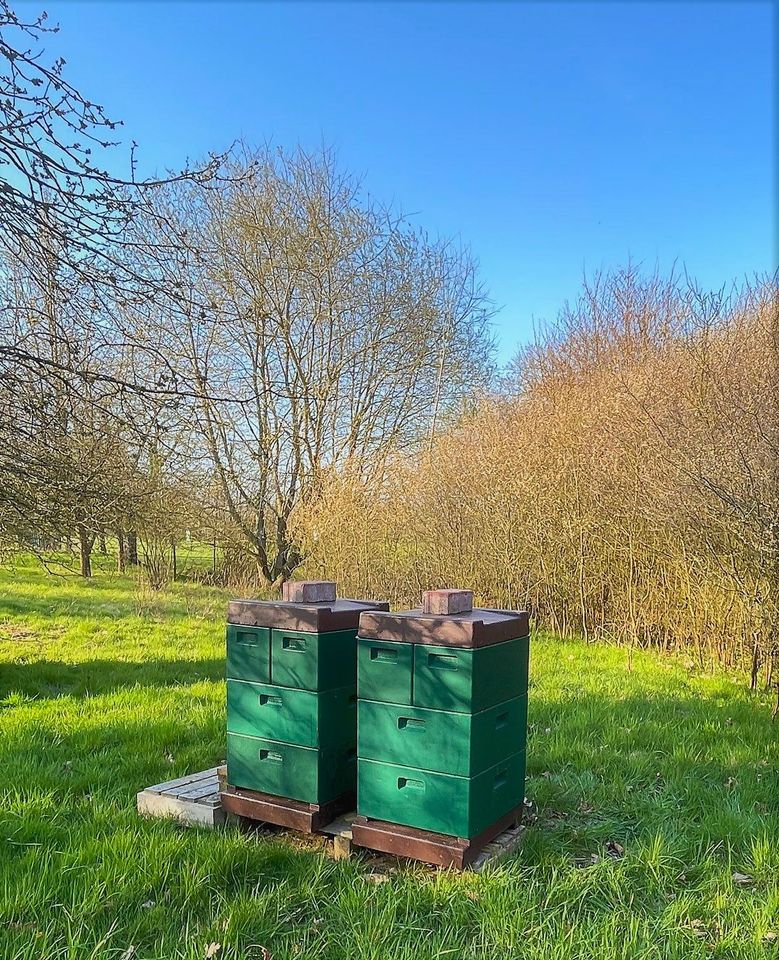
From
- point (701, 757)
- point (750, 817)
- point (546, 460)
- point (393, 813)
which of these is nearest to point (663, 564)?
point (546, 460)

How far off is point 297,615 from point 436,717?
2.68ft

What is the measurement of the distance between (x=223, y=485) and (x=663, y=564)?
9.03 metres

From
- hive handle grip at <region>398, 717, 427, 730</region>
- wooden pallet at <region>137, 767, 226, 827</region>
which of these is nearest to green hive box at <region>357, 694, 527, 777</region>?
hive handle grip at <region>398, 717, 427, 730</region>

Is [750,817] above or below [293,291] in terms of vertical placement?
below

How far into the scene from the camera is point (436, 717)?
302 centimetres

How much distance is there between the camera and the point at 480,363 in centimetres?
1559

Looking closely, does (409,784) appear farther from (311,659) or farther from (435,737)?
(311,659)

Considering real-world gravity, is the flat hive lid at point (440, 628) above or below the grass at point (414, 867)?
above

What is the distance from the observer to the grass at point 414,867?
2.62 m

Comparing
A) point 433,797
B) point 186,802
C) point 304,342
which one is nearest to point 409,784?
point 433,797

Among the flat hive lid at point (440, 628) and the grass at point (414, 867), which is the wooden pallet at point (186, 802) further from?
the flat hive lid at point (440, 628)

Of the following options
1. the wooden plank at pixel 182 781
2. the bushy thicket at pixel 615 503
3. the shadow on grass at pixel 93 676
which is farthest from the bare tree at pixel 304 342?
the wooden plank at pixel 182 781

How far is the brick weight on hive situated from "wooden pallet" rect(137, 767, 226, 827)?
0.84 m

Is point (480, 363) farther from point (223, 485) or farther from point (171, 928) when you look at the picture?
point (171, 928)
